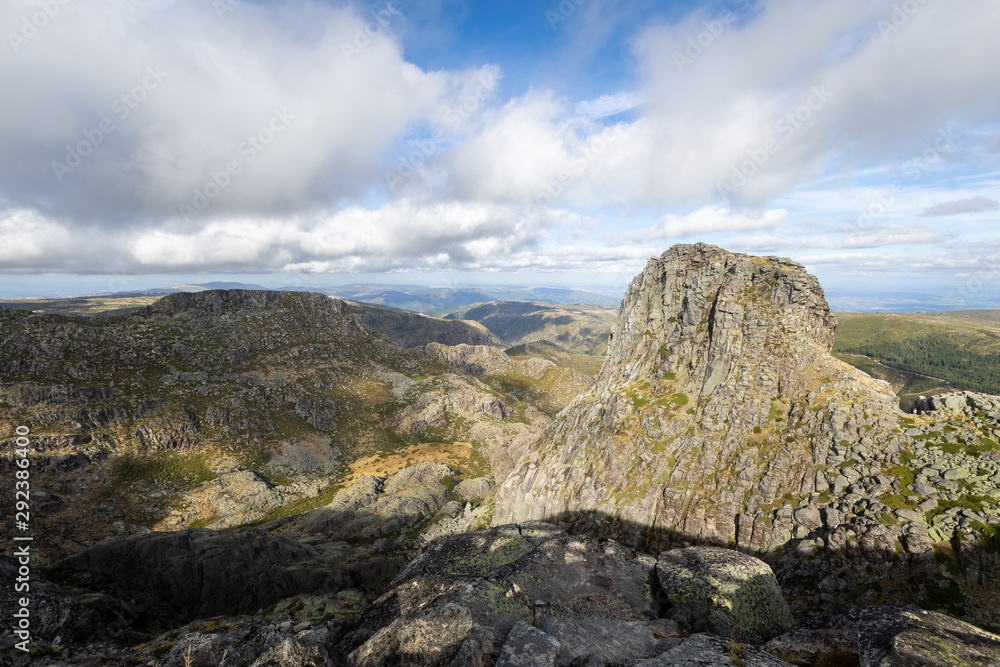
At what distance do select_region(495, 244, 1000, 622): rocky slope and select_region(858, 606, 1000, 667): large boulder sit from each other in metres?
11.5

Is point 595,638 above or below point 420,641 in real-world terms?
below

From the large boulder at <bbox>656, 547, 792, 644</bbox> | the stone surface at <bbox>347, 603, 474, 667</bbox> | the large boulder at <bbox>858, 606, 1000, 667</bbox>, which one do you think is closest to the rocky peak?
the large boulder at <bbox>656, 547, 792, 644</bbox>

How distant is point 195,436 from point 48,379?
105 ft

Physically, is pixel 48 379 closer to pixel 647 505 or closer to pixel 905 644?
pixel 647 505

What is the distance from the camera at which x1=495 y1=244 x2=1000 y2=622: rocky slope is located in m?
22.3

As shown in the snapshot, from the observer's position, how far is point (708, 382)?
38.9 m

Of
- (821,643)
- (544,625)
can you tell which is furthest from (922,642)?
(544,625)

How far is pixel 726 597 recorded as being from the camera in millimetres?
17844

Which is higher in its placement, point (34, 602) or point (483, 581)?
point (483, 581)

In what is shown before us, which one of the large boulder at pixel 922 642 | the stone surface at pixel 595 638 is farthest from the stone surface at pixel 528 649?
the large boulder at pixel 922 642

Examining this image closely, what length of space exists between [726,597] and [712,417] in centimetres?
2136

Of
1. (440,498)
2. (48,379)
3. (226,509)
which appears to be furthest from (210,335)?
(440,498)

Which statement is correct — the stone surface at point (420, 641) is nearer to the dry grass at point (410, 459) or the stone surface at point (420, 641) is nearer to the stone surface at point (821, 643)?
the stone surface at point (821, 643)

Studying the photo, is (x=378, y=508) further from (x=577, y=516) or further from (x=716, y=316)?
(x=716, y=316)
